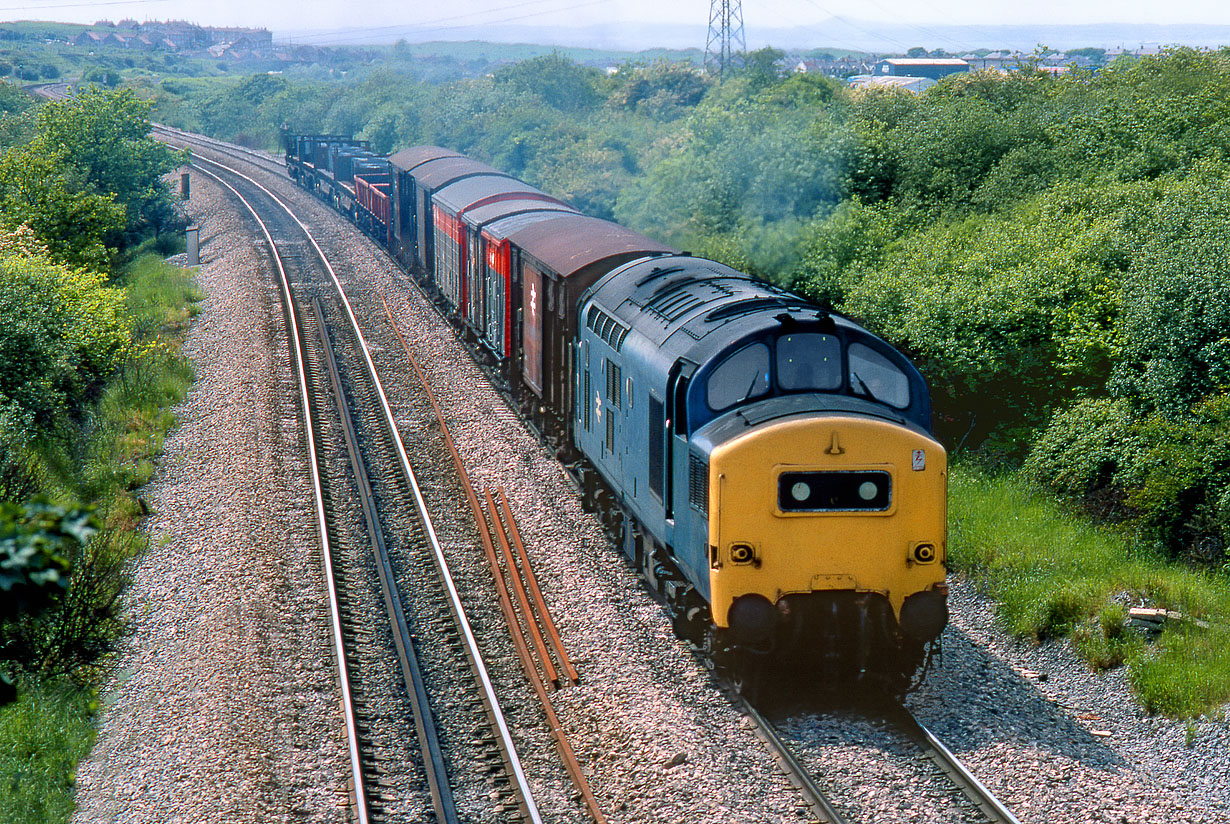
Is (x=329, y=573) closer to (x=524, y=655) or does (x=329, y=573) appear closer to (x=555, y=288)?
(x=524, y=655)

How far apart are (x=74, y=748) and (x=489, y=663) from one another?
4.13 meters

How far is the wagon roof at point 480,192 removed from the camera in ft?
87.4

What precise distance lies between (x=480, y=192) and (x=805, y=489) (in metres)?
19.5

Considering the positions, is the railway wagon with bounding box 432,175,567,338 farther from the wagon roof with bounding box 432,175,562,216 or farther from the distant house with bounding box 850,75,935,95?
the distant house with bounding box 850,75,935,95

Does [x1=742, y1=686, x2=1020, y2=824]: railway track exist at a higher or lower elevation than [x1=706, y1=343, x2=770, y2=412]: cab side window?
lower

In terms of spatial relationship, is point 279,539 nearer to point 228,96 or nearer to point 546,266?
point 546,266

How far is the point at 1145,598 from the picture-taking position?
42.2 feet

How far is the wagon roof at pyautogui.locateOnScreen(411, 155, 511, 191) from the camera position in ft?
103

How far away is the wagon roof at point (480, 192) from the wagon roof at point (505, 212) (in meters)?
0.35

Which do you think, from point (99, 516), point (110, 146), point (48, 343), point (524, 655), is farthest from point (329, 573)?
point (110, 146)

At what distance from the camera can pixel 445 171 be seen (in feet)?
107

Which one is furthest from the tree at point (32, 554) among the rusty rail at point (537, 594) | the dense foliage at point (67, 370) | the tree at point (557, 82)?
the tree at point (557, 82)

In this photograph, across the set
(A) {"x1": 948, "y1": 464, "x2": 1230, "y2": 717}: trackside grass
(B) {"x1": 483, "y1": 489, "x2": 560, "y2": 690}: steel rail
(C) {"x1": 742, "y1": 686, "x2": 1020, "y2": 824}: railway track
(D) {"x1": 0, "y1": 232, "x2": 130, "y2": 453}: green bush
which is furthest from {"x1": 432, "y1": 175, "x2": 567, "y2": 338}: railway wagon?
(C) {"x1": 742, "y1": 686, "x2": 1020, "y2": 824}: railway track

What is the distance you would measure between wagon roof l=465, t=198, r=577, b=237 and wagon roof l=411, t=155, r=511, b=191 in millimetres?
4540
